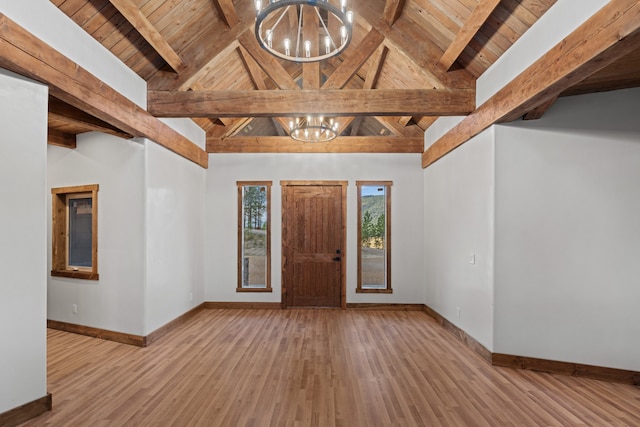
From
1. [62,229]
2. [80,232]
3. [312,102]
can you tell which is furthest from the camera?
[62,229]

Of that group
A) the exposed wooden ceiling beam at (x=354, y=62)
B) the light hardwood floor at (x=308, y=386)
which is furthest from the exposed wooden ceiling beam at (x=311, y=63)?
the light hardwood floor at (x=308, y=386)

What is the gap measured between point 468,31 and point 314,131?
2.69 m

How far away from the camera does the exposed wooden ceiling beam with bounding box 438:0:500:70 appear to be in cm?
298

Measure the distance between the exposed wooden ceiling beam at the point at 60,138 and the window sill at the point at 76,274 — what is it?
179 cm

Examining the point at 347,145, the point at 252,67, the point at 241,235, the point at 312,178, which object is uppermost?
the point at 252,67

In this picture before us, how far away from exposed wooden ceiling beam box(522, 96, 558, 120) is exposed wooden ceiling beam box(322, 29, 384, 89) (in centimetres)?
197

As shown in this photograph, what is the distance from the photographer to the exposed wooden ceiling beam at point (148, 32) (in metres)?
3.03

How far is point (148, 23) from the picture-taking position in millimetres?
3328

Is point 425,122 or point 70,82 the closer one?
point 70,82

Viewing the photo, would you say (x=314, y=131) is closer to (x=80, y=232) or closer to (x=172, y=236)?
(x=172, y=236)

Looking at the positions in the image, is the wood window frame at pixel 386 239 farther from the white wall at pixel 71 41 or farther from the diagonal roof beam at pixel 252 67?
the white wall at pixel 71 41

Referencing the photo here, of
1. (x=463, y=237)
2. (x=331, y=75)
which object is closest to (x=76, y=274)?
(x=331, y=75)

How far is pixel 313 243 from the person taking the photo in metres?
6.14

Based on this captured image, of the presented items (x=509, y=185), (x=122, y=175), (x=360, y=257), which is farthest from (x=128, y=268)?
(x=509, y=185)
